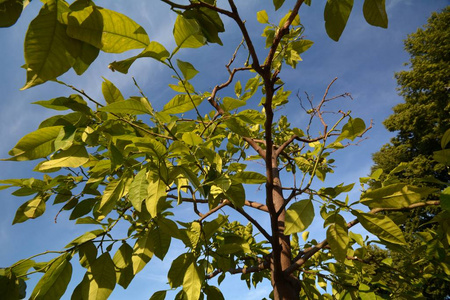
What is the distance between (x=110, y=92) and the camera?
3.36 feet

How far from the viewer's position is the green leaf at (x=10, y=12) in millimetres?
455

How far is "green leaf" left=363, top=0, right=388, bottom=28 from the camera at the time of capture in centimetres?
61

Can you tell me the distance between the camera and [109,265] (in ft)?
3.11

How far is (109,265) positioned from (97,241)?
0.14 meters

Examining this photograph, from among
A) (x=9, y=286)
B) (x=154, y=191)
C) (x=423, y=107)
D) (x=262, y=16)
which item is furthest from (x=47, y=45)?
(x=423, y=107)

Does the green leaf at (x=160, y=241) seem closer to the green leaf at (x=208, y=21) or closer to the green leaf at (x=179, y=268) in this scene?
the green leaf at (x=179, y=268)

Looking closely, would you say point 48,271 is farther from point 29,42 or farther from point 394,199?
point 394,199

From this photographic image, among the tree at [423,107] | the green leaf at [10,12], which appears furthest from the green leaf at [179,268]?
the tree at [423,107]

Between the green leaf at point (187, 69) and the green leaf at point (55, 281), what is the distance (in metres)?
0.78

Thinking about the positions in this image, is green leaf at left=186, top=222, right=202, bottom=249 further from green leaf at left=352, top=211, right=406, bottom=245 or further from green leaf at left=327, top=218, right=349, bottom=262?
green leaf at left=352, top=211, right=406, bottom=245

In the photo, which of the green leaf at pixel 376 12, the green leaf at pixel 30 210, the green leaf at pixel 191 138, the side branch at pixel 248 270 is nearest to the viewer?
the green leaf at pixel 376 12

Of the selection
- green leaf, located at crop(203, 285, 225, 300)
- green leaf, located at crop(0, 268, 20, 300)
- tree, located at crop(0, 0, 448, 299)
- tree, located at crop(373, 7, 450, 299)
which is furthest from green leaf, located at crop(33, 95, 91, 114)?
tree, located at crop(373, 7, 450, 299)

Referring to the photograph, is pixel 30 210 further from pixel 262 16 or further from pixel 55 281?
pixel 262 16

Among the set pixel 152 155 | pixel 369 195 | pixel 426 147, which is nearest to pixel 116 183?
pixel 152 155
